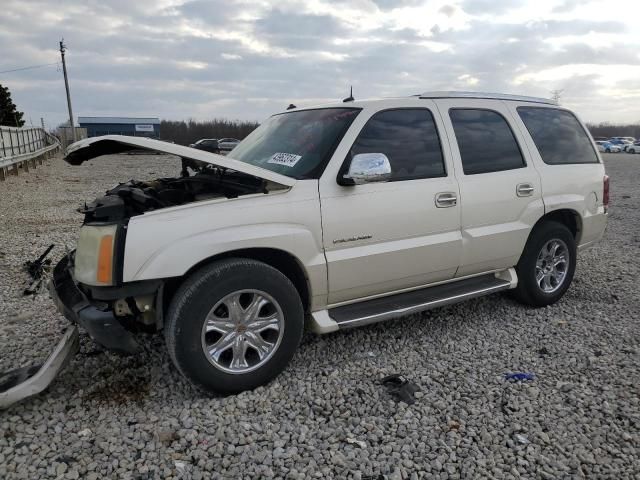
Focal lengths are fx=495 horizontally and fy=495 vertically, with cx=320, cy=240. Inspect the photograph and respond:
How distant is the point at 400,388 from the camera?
3.26 metres

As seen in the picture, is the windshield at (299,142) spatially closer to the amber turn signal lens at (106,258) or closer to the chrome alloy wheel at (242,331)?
the chrome alloy wheel at (242,331)

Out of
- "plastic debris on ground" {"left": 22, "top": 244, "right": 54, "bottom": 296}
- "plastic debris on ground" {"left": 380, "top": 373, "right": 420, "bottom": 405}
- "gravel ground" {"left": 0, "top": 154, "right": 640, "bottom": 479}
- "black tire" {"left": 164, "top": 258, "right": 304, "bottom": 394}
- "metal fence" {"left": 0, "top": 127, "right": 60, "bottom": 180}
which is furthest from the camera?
"metal fence" {"left": 0, "top": 127, "right": 60, "bottom": 180}

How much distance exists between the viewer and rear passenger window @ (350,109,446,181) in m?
3.57

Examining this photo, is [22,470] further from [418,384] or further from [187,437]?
[418,384]

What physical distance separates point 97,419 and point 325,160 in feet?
7.00

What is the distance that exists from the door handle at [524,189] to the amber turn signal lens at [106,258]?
3.22m

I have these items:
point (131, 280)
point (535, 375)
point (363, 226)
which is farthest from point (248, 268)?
point (535, 375)

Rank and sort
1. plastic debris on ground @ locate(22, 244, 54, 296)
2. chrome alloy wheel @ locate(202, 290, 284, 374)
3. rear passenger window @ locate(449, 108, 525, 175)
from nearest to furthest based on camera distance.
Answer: chrome alloy wheel @ locate(202, 290, 284, 374), rear passenger window @ locate(449, 108, 525, 175), plastic debris on ground @ locate(22, 244, 54, 296)

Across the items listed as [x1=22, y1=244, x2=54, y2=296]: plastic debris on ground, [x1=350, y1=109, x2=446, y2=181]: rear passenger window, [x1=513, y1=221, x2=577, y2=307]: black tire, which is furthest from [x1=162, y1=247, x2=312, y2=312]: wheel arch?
[x1=22, y1=244, x2=54, y2=296]: plastic debris on ground

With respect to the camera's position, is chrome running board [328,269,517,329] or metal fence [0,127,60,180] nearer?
chrome running board [328,269,517,329]

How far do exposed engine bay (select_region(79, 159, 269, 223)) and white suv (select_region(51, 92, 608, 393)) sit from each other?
2 cm

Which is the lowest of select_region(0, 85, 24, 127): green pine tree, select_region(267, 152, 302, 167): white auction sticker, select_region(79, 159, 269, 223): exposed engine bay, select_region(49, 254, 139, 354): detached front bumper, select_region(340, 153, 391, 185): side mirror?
select_region(49, 254, 139, 354): detached front bumper

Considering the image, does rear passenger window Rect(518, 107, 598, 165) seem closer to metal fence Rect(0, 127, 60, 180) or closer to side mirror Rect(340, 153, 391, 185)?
side mirror Rect(340, 153, 391, 185)

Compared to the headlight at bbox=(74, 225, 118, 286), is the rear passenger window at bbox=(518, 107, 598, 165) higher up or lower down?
higher up
